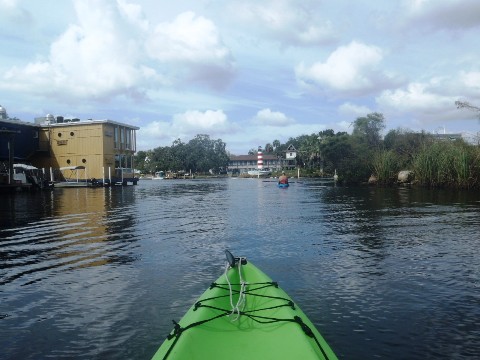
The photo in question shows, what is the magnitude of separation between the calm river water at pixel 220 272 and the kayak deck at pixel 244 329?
1146mm

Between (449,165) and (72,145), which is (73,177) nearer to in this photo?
(72,145)

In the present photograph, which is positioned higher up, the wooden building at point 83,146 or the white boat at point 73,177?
the wooden building at point 83,146

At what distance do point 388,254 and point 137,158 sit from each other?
421ft

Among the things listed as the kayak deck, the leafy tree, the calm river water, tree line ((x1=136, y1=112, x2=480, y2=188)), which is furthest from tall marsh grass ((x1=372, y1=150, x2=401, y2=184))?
the kayak deck

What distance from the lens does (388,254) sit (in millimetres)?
11469

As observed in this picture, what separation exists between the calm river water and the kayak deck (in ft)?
3.76

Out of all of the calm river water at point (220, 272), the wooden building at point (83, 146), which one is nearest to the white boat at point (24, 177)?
the wooden building at point (83, 146)

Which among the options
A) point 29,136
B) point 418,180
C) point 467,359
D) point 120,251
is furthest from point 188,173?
point 467,359

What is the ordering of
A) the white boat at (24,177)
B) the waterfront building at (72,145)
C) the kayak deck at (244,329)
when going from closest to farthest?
the kayak deck at (244,329) < the white boat at (24,177) < the waterfront building at (72,145)

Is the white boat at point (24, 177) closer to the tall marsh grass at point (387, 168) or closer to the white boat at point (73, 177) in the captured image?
the white boat at point (73, 177)

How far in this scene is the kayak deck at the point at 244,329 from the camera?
4.26 meters

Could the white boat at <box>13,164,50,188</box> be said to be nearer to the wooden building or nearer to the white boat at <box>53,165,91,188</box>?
the white boat at <box>53,165,91,188</box>

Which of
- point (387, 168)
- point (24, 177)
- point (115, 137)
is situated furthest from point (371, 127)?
point (24, 177)

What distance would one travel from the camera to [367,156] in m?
60.0
